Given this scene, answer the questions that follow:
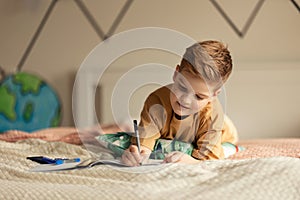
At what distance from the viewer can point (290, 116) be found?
9.52 ft

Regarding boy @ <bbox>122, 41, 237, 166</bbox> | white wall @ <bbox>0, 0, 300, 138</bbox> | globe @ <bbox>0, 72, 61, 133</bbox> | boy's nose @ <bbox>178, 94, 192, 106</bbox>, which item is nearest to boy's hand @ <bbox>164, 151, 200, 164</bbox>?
boy @ <bbox>122, 41, 237, 166</bbox>

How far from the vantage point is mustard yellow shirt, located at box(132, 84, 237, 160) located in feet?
4.69

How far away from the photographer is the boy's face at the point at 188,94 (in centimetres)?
134

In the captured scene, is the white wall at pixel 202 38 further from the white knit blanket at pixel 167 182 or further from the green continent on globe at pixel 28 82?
the white knit blanket at pixel 167 182

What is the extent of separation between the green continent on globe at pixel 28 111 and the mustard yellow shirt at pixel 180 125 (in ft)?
5.73

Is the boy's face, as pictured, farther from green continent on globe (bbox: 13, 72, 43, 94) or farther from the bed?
green continent on globe (bbox: 13, 72, 43, 94)

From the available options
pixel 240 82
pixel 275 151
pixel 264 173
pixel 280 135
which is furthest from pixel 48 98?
pixel 264 173

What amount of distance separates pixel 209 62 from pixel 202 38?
1702 millimetres

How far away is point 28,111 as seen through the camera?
3.14m

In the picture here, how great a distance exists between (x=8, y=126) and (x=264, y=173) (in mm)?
2200

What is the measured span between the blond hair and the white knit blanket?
22 cm

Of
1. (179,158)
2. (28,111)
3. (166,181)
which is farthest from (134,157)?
(28,111)

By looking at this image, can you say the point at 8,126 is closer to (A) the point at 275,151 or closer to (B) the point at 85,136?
(B) the point at 85,136

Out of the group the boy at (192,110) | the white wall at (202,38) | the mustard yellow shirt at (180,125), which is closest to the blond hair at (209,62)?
the boy at (192,110)
